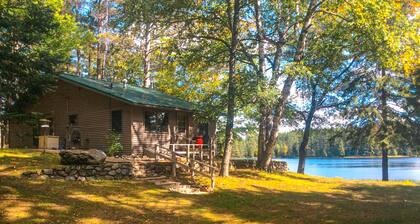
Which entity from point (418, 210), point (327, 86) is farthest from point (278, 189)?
point (327, 86)

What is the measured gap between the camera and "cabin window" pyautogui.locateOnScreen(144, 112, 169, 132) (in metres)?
22.5

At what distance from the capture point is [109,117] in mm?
21797

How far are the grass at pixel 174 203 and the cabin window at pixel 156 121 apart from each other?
20.5 ft

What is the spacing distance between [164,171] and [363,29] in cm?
1219

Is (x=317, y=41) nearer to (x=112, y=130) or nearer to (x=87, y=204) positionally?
(x=112, y=130)

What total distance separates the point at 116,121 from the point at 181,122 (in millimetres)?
4688

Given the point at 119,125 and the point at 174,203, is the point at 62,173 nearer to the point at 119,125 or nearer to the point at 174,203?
the point at 174,203

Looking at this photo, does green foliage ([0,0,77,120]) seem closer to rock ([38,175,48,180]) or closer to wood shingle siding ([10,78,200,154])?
rock ([38,175,48,180])

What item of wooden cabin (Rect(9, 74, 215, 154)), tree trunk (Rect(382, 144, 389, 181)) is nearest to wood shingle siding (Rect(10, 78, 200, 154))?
wooden cabin (Rect(9, 74, 215, 154))

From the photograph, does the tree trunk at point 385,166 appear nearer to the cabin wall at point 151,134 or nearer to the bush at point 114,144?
the cabin wall at point 151,134

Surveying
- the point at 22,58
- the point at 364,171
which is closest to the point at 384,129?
the point at 22,58

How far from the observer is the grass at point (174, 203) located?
35.3 feet

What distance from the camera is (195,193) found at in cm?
1517

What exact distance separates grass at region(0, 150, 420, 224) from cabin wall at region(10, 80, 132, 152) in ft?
14.8
